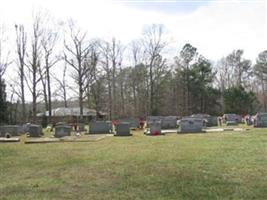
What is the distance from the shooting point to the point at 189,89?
255 ft

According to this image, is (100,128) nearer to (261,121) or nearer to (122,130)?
(122,130)

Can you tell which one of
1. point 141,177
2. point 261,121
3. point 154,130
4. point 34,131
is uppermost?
point 261,121

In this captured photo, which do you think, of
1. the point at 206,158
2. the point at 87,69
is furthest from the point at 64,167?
the point at 87,69

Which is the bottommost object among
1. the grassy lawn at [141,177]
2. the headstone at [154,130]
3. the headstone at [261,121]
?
the grassy lawn at [141,177]

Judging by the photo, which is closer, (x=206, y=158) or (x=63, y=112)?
(x=206, y=158)

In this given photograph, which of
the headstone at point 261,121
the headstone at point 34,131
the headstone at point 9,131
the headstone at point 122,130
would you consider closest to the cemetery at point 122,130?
the headstone at point 122,130

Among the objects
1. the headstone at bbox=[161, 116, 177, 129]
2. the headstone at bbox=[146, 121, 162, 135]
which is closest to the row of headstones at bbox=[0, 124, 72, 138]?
the headstone at bbox=[146, 121, 162, 135]

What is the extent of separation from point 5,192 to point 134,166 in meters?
3.42

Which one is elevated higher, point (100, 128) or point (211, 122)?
point (211, 122)

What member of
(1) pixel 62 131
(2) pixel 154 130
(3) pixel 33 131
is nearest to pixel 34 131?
(3) pixel 33 131

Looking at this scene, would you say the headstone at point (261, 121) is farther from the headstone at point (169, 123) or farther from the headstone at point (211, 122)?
the headstone at point (211, 122)

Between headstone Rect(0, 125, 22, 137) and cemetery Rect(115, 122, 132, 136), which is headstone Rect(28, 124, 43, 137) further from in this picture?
cemetery Rect(115, 122, 132, 136)

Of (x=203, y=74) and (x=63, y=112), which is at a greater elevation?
(x=203, y=74)

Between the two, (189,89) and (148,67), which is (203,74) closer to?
(189,89)
